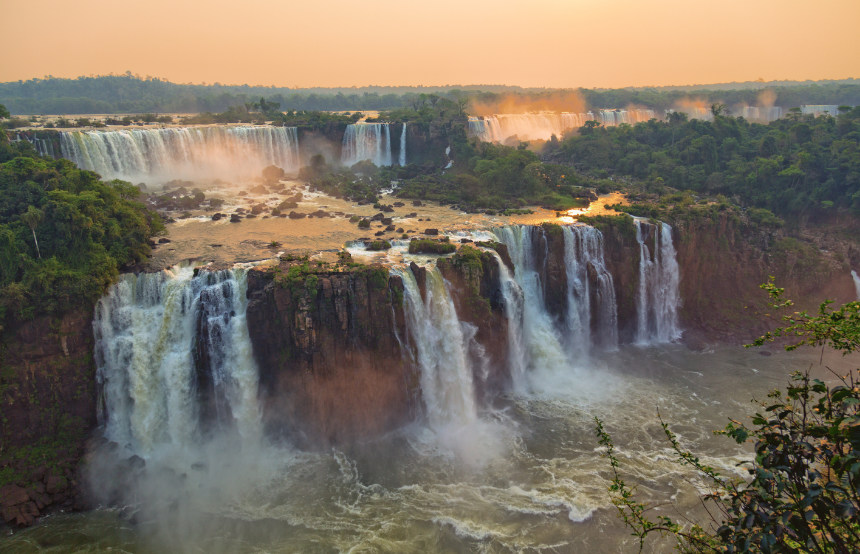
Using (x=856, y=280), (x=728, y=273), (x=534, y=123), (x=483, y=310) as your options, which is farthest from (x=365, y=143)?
(x=856, y=280)

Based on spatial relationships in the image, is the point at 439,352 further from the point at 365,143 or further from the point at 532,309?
the point at 365,143

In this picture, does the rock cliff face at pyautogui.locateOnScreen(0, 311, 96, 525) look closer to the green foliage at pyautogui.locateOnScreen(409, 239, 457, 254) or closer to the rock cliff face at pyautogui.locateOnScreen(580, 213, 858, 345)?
the green foliage at pyautogui.locateOnScreen(409, 239, 457, 254)

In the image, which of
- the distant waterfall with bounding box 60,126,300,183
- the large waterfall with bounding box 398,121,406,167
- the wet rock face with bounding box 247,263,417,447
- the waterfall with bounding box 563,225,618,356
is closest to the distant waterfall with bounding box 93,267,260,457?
the wet rock face with bounding box 247,263,417,447

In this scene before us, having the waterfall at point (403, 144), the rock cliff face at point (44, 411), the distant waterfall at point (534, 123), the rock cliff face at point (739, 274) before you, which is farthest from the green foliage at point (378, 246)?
the distant waterfall at point (534, 123)

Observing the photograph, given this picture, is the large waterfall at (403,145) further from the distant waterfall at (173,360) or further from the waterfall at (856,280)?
the waterfall at (856,280)

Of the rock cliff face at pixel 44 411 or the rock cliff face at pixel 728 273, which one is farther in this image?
the rock cliff face at pixel 728 273

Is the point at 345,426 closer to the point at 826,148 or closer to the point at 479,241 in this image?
the point at 479,241
